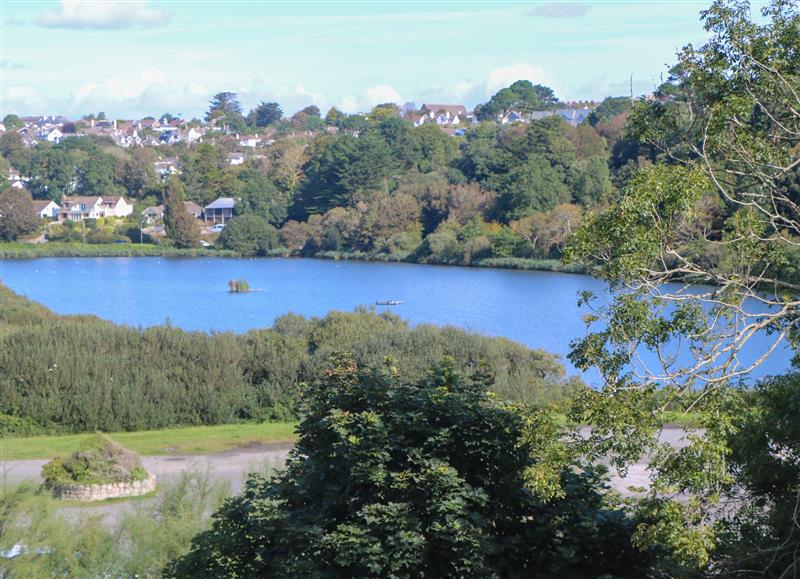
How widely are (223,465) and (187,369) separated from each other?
735cm

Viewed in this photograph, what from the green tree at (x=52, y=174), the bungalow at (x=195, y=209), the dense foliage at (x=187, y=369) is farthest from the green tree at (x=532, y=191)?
the green tree at (x=52, y=174)

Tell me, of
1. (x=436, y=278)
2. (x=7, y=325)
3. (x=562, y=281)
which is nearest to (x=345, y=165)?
(x=436, y=278)

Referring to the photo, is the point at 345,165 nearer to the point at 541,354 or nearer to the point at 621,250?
the point at 541,354

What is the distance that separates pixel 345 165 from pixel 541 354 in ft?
221

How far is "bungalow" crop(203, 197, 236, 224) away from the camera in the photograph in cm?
10119

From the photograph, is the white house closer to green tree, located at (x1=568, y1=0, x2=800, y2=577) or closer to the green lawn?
the green lawn

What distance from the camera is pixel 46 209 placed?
342ft

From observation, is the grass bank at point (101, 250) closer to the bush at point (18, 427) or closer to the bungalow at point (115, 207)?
the bungalow at point (115, 207)

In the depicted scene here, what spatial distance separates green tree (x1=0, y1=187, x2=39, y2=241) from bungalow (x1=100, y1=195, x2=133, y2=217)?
12359 millimetres

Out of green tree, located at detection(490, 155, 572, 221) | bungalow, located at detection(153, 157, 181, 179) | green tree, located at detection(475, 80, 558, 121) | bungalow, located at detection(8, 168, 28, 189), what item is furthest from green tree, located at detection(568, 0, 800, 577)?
green tree, located at detection(475, 80, 558, 121)

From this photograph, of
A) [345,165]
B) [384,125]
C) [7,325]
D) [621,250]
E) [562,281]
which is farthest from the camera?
[384,125]

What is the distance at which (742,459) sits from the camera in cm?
807

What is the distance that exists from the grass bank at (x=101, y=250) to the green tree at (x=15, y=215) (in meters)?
1.71

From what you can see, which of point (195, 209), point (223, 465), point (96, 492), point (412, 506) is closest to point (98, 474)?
point (96, 492)
